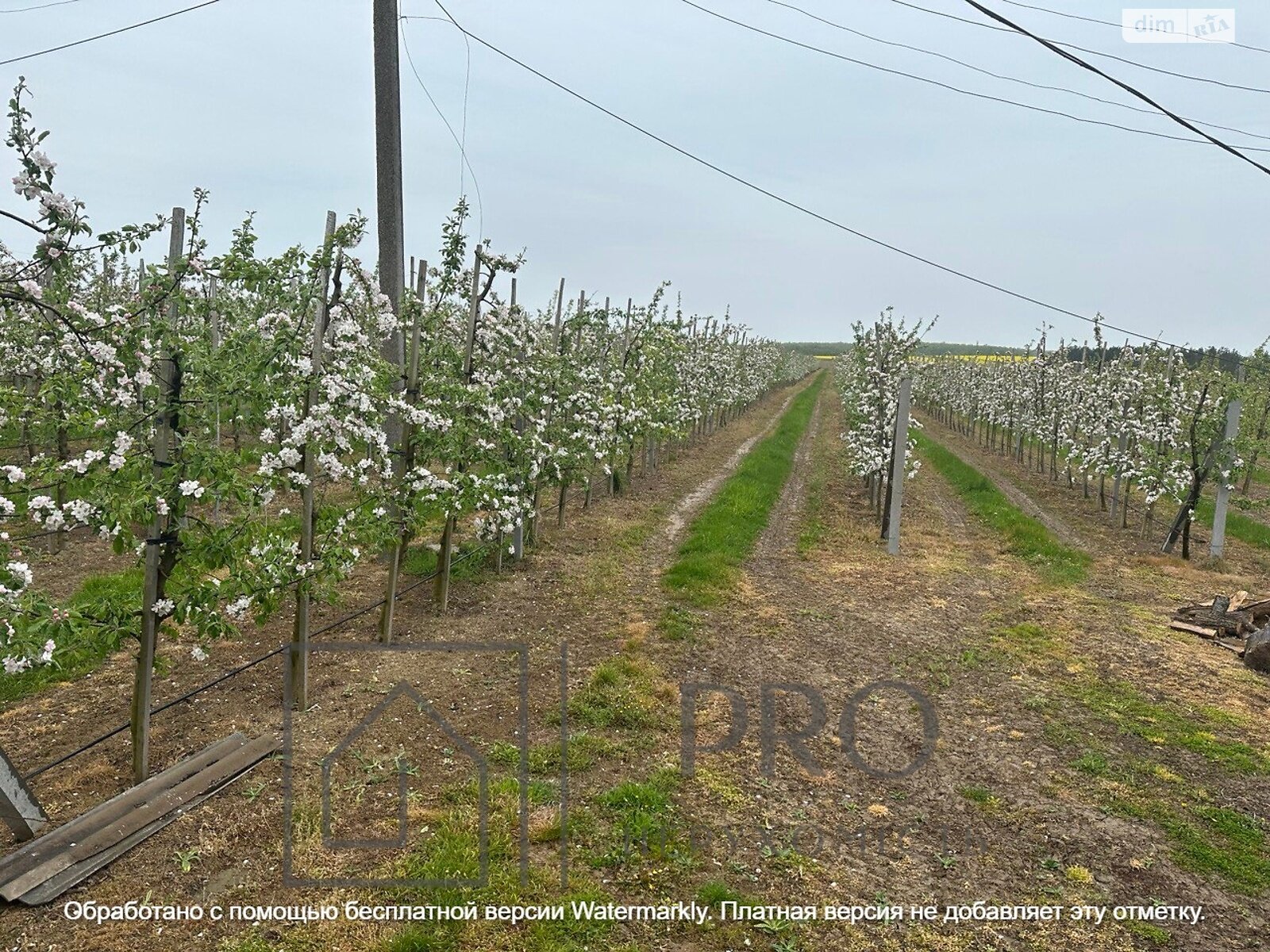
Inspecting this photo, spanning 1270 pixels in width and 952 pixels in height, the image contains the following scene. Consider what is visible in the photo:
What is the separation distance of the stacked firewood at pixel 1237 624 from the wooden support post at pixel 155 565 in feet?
36.0

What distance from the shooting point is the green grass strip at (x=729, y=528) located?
10.6 meters

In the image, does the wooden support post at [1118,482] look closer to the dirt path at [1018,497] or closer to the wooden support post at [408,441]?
the dirt path at [1018,497]

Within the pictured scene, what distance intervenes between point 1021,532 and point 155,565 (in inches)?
558

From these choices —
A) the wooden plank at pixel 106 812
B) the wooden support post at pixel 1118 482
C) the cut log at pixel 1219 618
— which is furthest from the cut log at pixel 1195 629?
the wooden plank at pixel 106 812

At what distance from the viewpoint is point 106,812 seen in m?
4.54

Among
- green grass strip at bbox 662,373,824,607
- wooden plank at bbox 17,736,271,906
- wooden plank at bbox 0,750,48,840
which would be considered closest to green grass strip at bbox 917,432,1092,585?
green grass strip at bbox 662,373,824,607

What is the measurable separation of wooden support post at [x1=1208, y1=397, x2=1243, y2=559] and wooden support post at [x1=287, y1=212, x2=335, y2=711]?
14.3m

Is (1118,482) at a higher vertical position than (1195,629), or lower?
higher

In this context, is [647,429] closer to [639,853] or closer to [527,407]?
[527,407]

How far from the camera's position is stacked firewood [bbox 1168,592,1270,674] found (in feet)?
28.0

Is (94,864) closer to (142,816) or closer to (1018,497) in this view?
(142,816)

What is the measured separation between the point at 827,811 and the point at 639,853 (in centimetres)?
150

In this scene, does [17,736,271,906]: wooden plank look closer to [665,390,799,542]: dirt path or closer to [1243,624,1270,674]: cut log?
[665,390,799,542]: dirt path

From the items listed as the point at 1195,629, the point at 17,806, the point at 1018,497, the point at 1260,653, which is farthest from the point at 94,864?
the point at 1018,497
